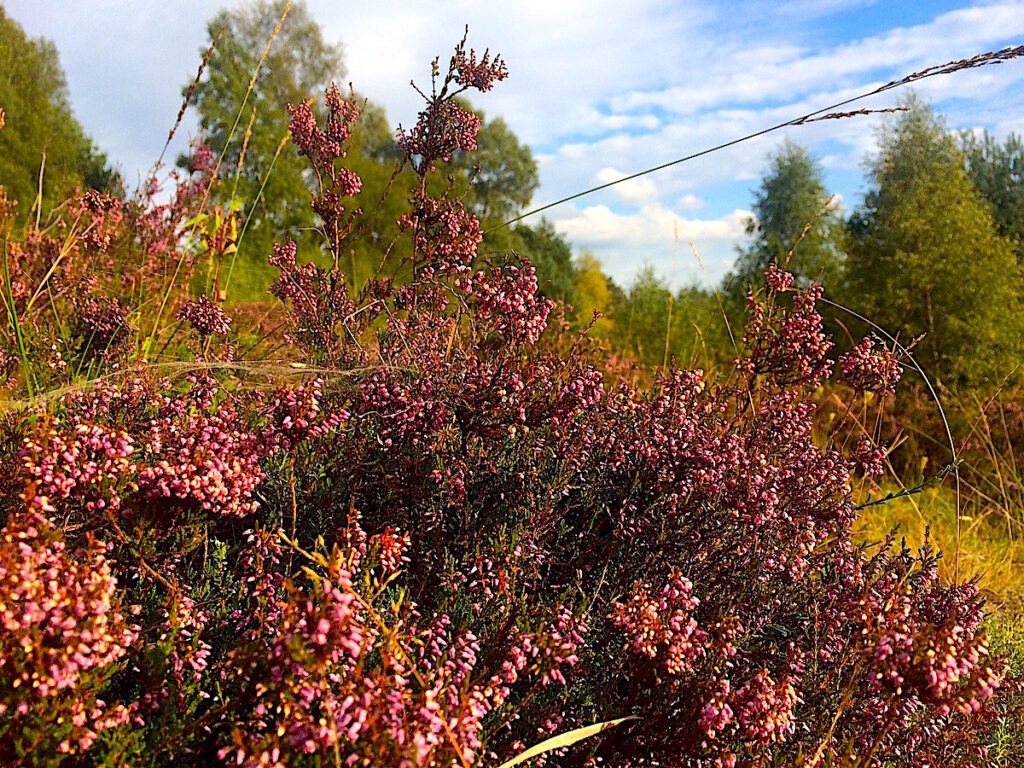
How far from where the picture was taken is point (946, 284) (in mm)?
8555

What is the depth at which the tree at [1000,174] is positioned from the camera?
15039 mm

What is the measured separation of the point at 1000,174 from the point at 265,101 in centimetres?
2102

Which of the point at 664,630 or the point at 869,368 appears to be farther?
the point at 869,368

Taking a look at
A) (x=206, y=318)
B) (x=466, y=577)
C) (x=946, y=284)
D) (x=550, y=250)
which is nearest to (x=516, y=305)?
(x=466, y=577)

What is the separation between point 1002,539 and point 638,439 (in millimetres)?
4076

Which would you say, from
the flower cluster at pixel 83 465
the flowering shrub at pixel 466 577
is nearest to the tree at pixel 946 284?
the flowering shrub at pixel 466 577

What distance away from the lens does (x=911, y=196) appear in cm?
1112

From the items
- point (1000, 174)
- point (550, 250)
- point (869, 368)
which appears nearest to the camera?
point (869, 368)

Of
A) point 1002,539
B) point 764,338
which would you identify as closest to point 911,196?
point 1002,539

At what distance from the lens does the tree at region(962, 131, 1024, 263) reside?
15.0m

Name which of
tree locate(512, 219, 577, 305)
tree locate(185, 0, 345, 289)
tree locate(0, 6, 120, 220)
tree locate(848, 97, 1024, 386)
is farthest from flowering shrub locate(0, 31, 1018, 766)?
tree locate(512, 219, 577, 305)

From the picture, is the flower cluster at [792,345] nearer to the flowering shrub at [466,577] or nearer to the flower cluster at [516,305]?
the flowering shrub at [466,577]

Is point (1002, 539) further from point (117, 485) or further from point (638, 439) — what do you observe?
point (117, 485)

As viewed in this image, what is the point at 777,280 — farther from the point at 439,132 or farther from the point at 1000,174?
the point at 1000,174
